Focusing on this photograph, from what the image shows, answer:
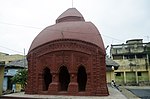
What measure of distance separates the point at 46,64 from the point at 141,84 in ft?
93.3

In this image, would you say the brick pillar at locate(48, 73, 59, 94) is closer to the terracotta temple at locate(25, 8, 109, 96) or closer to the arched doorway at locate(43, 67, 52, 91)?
the terracotta temple at locate(25, 8, 109, 96)

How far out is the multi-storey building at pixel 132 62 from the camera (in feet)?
137

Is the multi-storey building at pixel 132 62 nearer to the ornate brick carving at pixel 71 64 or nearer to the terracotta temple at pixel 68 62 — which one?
the terracotta temple at pixel 68 62

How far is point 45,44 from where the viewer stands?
1695cm

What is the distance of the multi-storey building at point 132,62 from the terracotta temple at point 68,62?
26478 mm

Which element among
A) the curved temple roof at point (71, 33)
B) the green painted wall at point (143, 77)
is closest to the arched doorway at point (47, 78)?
the curved temple roof at point (71, 33)

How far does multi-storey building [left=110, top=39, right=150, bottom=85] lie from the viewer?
41.7 m

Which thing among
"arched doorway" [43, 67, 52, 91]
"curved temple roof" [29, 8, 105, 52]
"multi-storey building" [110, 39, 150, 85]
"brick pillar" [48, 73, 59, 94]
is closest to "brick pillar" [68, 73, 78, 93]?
"brick pillar" [48, 73, 59, 94]

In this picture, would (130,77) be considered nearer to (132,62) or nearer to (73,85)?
(132,62)

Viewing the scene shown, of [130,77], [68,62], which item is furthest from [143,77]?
[68,62]

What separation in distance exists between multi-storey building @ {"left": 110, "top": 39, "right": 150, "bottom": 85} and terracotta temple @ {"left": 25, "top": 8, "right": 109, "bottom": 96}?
26.5 metres

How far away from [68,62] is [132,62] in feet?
95.3

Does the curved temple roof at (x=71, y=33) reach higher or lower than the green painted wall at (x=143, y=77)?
higher

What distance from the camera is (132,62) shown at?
139 feet
